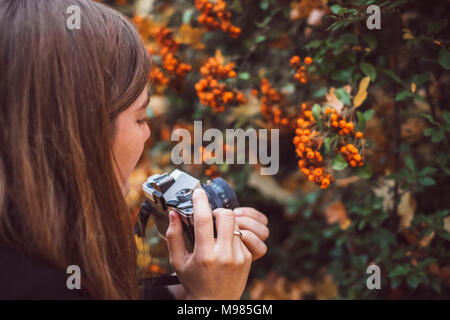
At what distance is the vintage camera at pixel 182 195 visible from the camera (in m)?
0.85

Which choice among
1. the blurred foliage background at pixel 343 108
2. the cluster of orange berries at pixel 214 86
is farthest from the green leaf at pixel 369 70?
the cluster of orange berries at pixel 214 86

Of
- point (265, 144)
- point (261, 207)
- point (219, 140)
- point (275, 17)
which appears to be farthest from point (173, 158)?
point (275, 17)

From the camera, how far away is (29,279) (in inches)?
24.6

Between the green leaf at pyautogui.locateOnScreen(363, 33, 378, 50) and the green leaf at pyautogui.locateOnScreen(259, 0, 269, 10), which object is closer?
the green leaf at pyautogui.locateOnScreen(363, 33, 378, 50)

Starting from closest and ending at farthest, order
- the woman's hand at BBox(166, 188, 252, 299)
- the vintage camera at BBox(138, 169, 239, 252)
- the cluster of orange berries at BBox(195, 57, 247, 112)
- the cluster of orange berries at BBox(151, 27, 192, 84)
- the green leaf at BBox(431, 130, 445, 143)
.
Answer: the woman's hand at BBox(166, 188, 252, 299)
the vintage camera at BBox(138, 169, 239, 252)
the green leaf at BBox(431, 130, 445, 143)
the cluster of orange berries at BBox(195, 57, 247, 112)
the cluster of orange berries at BBox(151, 27, 192, 84)

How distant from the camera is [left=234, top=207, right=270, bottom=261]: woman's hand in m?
0.89

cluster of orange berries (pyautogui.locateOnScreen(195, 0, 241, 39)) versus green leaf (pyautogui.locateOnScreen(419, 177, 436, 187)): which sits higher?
cluster of orange berries (pyautogui.locateOnScreen(195, 0, 241, 39))

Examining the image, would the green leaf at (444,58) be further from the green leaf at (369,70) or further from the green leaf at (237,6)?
the green leaf at (237,6)

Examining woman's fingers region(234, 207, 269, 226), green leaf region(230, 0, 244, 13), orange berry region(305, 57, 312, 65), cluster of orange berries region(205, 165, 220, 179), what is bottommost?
woman's fingers region(234, 207, 269, 226)

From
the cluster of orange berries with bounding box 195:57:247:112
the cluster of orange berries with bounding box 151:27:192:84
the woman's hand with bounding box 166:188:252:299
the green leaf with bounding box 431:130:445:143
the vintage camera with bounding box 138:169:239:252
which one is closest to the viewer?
the woman's hand with bounding box 166:188:252:299

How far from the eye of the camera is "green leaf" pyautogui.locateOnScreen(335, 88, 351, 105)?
94 cm

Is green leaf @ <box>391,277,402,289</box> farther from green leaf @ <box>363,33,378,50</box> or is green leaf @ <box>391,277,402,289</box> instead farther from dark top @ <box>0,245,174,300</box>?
dark top @ <box>0,245,174,300</box>

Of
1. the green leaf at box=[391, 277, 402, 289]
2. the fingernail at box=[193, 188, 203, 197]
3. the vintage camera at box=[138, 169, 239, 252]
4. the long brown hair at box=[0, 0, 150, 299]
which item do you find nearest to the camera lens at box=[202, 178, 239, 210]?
the vintage camera at box=[138, 169, 239, 252]

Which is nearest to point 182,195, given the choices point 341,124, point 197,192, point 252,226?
point 197,192
